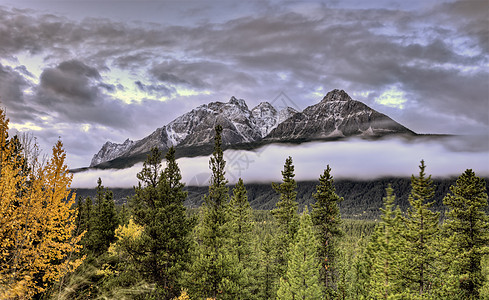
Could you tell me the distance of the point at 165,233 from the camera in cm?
1934

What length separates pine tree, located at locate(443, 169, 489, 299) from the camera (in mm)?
22984

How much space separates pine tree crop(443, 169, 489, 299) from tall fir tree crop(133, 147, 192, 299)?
837 inches

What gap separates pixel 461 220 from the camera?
2453 centimetres

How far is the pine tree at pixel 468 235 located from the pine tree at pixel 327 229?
9.31 metres

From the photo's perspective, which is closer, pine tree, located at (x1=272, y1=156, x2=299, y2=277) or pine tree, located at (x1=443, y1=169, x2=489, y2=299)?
pine tree, located at (x1=443, y1=169, x2=489, y2=299)

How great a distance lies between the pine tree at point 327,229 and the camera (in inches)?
1098

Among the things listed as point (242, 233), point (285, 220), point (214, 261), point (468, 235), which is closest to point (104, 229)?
point (214, 261)

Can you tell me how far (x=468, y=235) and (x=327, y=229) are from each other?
1156cm

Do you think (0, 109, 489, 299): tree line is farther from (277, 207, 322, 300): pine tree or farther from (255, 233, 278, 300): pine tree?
(255, 233, 278, 300): pine tree

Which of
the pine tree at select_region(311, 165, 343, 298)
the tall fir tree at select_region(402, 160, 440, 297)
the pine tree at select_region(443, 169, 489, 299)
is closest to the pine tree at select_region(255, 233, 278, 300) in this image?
the pine tree at select_region(311, 165, 343, 298)

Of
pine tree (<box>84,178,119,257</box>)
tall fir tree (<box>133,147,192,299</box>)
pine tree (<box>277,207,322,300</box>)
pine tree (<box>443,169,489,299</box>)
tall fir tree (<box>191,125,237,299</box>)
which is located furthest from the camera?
pine tree (<box>84,178,119,257</box>)

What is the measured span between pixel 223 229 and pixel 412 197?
54.4ft

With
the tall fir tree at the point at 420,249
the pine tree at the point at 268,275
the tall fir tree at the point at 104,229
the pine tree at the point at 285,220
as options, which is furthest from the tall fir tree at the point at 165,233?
the pine tree at the point at 268,275

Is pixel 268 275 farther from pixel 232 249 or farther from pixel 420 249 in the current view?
pixel 420 249
